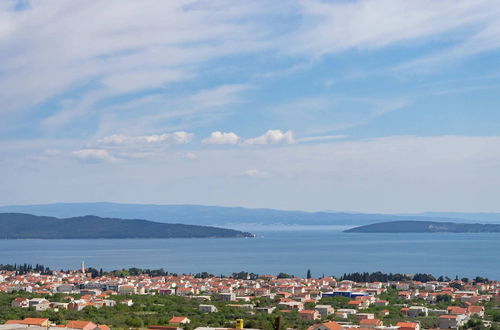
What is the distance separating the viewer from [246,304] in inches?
1399

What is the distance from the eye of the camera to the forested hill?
6560 inches

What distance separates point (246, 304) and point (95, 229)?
142 meters

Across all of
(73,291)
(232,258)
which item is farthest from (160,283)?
(232,258)

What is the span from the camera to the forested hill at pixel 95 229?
16662 cm

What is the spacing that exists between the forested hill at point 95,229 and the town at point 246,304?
363 feet

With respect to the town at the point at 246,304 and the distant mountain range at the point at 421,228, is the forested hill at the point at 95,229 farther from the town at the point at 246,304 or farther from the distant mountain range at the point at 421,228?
the town at the point at 246,304

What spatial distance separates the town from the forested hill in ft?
363

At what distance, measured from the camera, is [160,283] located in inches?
1955

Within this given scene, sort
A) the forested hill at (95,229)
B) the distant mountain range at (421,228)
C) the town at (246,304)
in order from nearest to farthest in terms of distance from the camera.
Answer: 1. the town at (246,304)
2. the forested hill at (95,229)
3. the distant mountain range at (421,228)

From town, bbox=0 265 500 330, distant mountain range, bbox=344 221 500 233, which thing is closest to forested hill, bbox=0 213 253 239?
distant mountain range, bbox=344 221 500 233

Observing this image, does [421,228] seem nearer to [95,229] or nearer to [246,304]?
[95,229]

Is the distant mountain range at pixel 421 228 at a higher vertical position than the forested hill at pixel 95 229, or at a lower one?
higher

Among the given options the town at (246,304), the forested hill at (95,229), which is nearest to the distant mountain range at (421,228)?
the forested hill at (95,229)

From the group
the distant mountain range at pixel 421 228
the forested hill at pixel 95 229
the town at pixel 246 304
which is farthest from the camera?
the distant mountain range at pixel 421 228
